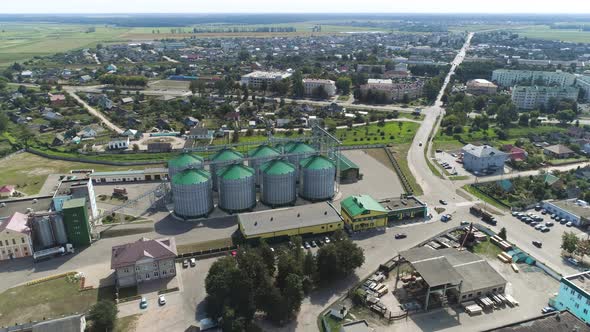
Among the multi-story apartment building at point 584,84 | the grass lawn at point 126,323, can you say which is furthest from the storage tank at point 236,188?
the multi-story apartment building at point 584,84

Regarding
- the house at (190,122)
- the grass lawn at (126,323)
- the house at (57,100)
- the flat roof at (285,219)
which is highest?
the house at (57,100)

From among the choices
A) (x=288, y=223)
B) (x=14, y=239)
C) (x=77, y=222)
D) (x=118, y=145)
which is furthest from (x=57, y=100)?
(x=288, y=223)

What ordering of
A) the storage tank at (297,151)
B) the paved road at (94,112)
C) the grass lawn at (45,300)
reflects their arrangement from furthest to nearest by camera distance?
the paved road at (94,112) < the storage tank at (297,151) < the grass lawn at (45,300)

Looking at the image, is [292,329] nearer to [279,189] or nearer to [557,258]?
[279,189]

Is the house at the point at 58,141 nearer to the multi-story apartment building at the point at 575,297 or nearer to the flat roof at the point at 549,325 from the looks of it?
the flat roof at the point at 549,325

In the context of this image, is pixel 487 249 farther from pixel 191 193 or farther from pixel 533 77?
pixel 533 77

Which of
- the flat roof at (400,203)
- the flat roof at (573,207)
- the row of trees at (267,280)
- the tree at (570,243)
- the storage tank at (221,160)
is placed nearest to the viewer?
the row of trees at (267,280)

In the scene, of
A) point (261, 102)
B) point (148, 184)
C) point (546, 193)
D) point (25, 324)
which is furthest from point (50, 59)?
point (546, 193)
